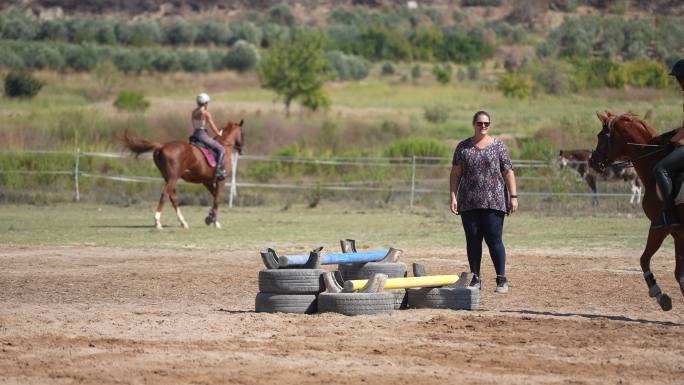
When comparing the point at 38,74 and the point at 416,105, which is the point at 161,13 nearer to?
the point at 38,74

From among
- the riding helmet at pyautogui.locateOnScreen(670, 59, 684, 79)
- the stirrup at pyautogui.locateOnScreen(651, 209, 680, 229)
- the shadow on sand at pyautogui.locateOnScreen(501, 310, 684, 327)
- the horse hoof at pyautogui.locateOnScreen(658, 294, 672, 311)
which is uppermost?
the riding helmet at pyautogui.locateOnScreen(670, 59, 684, 79)

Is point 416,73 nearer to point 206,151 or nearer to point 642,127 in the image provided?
point 206,151

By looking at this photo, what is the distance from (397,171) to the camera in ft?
105

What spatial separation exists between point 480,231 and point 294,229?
1022cm

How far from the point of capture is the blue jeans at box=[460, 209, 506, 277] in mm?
11531

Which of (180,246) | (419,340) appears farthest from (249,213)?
(419,340)

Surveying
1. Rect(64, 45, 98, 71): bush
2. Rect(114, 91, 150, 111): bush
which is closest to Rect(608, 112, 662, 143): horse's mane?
A: Rect(114, 91, 150, 111): bush

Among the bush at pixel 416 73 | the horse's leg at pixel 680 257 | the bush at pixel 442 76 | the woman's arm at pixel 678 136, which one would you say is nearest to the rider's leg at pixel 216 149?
the woman's arm at pixel 678 136

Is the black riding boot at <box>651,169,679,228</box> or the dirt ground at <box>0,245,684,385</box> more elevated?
the black riding boot at <box>651,169,679,228</box>

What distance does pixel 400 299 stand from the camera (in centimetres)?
1083

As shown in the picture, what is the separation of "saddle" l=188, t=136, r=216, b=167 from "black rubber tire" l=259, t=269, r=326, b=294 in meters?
12.4

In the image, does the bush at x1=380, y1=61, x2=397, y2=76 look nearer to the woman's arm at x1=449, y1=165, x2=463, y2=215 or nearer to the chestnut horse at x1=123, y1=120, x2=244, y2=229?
the chestnut horse at x1=123, y1=120, x2=244, y2=229

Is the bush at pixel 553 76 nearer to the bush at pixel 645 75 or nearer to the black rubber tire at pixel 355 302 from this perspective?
the bush at pixel 645 75

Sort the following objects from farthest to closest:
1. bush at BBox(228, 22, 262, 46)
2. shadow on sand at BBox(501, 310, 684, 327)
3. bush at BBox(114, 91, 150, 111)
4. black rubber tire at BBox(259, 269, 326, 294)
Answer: bush at BBox(228, 22, 262, 46) → bush at BBox(114, 91, 150, 111) → black rubber tire at BBox(259, 269, 326, 294) → shadow on sand at BBox(501, 310, 684, 327)
